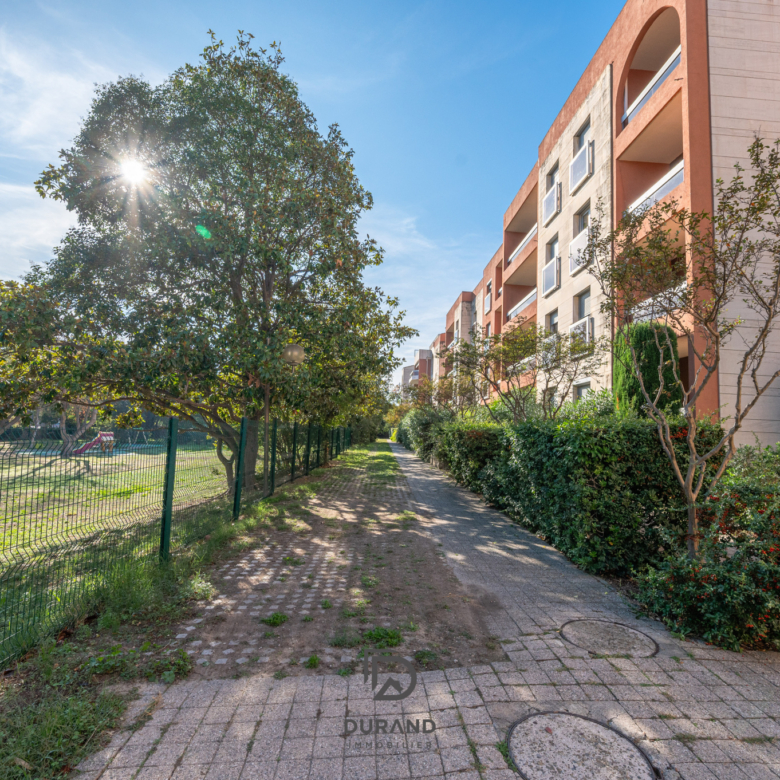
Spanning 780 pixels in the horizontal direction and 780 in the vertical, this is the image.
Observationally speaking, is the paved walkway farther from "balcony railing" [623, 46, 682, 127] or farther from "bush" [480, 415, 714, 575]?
"balcony railing" [623, 46, 682, 127]

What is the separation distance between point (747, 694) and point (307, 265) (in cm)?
1026

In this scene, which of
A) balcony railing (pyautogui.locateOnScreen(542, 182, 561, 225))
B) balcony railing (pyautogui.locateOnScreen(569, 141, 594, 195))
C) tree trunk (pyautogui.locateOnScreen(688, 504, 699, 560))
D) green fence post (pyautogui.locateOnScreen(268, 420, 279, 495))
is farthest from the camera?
balcony railing (pyautogui.locateOnScreen(542, 182, 561, 225))

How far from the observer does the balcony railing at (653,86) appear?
12.2m

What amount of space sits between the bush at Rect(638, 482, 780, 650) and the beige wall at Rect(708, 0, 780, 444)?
8.30 metres

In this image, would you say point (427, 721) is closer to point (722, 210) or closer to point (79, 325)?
point (722, 210)

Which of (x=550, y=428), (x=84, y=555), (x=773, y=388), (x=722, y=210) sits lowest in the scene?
(x=84, y=555)

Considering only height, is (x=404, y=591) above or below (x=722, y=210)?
below

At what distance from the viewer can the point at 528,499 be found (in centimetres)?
766

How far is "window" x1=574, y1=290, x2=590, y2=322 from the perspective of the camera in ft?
53.8

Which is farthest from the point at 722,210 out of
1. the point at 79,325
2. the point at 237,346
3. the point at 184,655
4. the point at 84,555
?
the point at 79,325

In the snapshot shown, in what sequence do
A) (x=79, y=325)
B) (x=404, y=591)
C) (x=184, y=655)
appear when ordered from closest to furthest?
(x=184, y=655)
(x=404, y=591)
(x=79, y=325)

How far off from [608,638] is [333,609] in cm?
235

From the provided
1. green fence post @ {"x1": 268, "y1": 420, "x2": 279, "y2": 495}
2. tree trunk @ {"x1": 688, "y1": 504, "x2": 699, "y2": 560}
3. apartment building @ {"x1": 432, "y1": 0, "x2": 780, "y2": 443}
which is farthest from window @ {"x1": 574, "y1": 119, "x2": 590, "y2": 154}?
tree trunk @ {"x1": 688, "y1": 504, "x2": 699, "y2": 560}

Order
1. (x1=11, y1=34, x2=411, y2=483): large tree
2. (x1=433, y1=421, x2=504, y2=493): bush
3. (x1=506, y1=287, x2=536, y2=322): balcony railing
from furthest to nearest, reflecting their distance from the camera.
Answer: (x1=506, y1=287, x2=536, y2=322): balcony railing, (x1=433, y1=421, x2=504, y2=493): bush, (x1=11, y1=34, x2=411, y2=483): large tree
